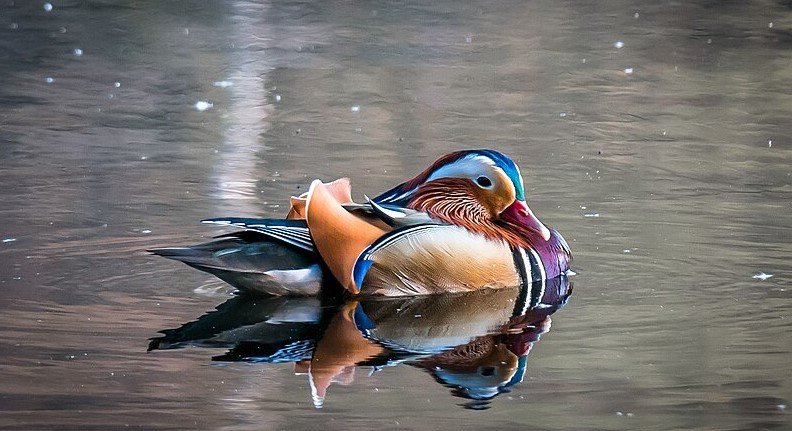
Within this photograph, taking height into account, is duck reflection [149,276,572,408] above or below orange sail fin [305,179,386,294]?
below

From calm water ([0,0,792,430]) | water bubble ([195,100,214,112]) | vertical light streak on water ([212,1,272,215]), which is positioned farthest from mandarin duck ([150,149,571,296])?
water bubble ([195,100,214,112])

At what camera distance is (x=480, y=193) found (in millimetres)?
6973

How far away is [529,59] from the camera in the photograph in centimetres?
1409

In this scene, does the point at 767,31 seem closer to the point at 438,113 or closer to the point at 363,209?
the point at 438,113

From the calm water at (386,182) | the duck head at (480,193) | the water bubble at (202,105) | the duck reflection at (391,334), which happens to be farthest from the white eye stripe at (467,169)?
the water bubble at (202,105)

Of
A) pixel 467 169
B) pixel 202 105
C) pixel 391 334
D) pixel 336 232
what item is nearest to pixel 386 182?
pixel 467 169

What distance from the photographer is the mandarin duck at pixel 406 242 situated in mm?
6422

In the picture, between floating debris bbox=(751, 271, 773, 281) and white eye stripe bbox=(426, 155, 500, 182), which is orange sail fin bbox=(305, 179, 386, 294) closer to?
white eye stripe bbox=(426, 155, 500, 182)

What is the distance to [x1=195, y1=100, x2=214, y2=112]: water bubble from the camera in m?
11.6

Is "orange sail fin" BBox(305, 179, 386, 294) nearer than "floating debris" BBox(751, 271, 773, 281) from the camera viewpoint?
Yes

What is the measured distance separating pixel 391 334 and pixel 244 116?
5.43 m

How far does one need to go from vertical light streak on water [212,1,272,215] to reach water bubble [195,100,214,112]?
158 millimetres

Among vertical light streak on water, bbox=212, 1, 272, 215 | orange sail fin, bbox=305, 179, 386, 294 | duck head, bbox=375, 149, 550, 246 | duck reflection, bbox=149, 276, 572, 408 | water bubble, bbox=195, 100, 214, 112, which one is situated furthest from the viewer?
water bubble, bbox=195, 100, 214, 112

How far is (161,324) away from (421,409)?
148 centimetres
